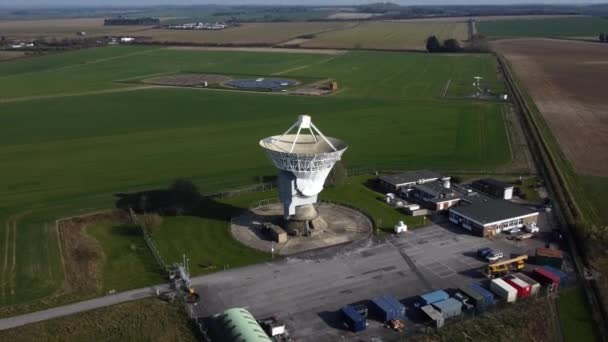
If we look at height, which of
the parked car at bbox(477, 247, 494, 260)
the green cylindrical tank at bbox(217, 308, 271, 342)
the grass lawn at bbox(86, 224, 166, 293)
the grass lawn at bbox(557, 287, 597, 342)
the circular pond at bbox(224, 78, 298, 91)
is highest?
the circular pond at bbox(224, 78, 298, 91)

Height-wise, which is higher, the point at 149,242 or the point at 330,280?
the point at 149,242

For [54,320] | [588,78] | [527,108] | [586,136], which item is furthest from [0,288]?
[588,78]

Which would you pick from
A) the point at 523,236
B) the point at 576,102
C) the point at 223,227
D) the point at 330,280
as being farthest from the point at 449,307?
the point at 576,102

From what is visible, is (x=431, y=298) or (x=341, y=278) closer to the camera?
(x=431, y=298)

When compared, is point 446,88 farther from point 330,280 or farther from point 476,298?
point 476,298

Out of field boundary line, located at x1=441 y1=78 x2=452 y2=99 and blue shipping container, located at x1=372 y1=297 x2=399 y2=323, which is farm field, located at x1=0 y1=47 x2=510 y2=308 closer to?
field boundary line, located at x1=441 y1=78 x2=452 y2=99

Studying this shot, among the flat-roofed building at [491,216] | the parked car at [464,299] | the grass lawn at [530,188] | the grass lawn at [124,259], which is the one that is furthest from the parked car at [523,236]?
the grass lawn at [124,259]

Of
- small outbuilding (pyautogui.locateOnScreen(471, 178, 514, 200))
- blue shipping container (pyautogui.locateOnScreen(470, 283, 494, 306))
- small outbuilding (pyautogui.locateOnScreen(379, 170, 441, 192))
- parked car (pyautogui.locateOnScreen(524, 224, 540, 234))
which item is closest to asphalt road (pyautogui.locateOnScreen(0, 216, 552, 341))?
parked car (pyautogui.locateOnScreen(524, 224, 540, 234))
